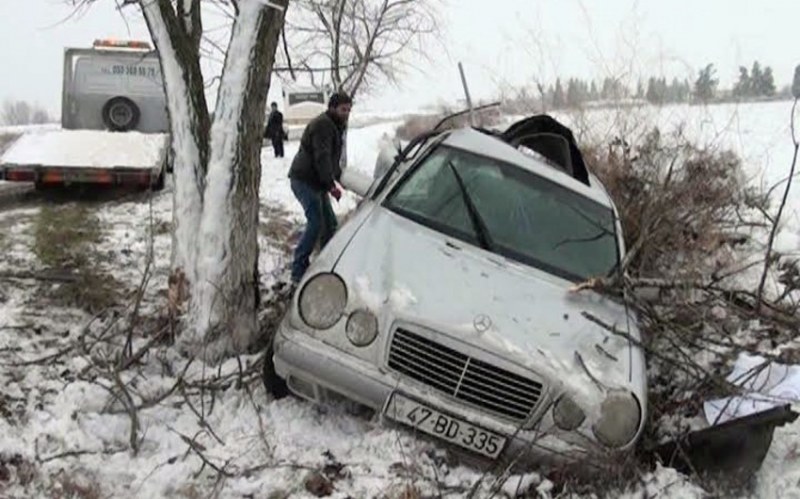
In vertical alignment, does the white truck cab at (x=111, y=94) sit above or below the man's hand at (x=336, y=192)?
above

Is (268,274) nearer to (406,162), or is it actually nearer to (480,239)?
(406,162)

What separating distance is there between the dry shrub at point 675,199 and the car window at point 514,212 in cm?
83

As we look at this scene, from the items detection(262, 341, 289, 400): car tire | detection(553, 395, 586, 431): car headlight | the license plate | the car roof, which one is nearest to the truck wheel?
the car roof

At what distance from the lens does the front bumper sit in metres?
3.93

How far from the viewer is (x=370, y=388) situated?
13.1 ft

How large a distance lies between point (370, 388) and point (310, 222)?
2902 mm

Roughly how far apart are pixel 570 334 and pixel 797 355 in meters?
1.64

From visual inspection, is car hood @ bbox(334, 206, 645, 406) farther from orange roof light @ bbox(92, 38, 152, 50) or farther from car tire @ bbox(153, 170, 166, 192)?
orange roof light @ bbox(92, 38, 152, 50)

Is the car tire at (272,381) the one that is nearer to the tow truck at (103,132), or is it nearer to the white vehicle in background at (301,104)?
the tow truck at (103,132)

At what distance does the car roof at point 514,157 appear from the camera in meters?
5.54

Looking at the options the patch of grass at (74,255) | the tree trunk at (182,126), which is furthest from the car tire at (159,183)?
the tree trunk at (182,126)

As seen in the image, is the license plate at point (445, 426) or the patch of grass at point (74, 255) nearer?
→ the license plate at point (445, 426)

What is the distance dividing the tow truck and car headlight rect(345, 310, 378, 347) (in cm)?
537

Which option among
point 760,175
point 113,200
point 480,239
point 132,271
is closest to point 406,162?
point 480,239
